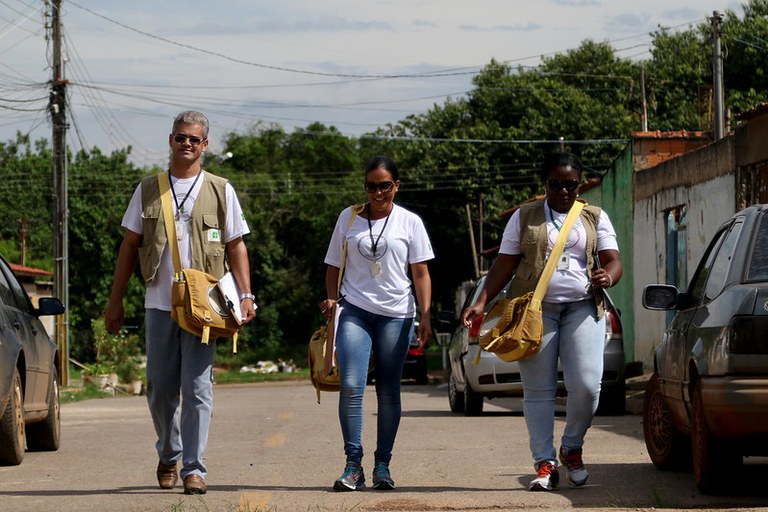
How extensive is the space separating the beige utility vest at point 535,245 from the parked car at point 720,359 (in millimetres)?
667

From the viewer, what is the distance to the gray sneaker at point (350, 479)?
7902mm

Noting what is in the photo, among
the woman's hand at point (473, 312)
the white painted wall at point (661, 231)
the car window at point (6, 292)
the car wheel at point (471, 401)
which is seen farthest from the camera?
the white painted wall at point (661, 231)

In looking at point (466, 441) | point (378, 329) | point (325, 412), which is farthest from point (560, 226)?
point (325, 412)

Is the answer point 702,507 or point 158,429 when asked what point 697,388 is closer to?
point 702,507

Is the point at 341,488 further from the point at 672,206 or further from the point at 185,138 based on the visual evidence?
the point at 672,206

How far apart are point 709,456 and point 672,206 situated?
53.4 ft

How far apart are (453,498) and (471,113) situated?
4655cm

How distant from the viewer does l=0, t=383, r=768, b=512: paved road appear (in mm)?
7352

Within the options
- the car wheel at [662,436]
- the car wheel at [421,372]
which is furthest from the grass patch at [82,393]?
the car wheel at [662,436]

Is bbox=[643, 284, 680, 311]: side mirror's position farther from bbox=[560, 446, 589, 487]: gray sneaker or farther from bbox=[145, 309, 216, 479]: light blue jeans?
bbox=[145, 309, 216, 479]: light blue jeans

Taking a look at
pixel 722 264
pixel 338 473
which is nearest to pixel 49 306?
pixel 338 473

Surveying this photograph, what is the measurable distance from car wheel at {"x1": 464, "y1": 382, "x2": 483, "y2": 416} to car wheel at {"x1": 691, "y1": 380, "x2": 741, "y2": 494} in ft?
26.8

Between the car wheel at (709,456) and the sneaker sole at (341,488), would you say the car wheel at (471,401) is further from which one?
the car wheel at (709,456)

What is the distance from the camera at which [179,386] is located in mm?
7984
